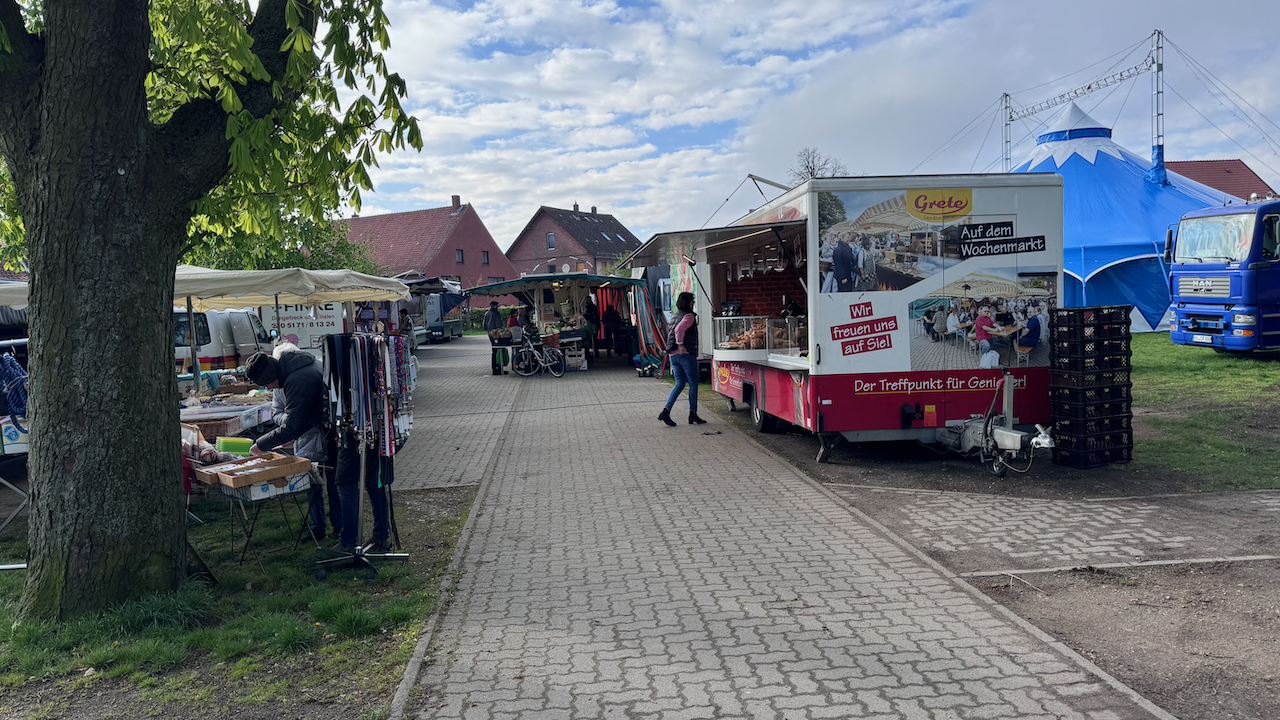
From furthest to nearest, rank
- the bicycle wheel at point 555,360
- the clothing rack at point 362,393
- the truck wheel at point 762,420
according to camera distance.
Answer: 1. the bicycle wheel at point 555,360
2. the truck wheel at point 762,420
3. the clothing rack at point 362,393

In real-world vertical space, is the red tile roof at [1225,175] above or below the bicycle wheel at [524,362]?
above

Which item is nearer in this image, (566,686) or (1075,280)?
(566,686)

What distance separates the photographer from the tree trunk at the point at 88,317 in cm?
452

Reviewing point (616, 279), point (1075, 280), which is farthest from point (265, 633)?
point (1075, 280)

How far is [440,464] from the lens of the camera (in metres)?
9.65

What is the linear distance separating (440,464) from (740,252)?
5.48 metres

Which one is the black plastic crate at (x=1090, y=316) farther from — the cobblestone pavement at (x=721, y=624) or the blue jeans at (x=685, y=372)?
the blue jeans at (x=685, y=372)

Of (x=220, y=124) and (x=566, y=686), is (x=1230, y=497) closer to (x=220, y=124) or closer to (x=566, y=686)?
(x=566, y=686)

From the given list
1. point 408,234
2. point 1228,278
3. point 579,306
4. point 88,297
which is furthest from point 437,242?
point 88,297

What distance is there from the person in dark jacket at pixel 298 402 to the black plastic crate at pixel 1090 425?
258 inches

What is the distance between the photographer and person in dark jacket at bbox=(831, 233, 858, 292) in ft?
26.0

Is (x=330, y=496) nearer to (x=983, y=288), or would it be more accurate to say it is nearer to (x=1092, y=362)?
(x=983, y=288)

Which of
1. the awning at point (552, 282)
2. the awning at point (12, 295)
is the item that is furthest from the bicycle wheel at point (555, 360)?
the awning at point (12, 295)

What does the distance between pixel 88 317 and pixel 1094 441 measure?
818cm
